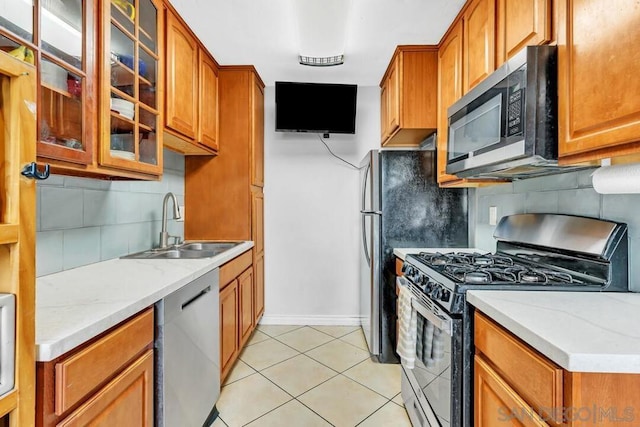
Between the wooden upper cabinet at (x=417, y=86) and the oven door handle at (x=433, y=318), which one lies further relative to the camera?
the wooden upper cabinet at (x=417, y=86)

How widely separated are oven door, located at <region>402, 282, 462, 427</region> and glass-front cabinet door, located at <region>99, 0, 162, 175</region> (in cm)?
151

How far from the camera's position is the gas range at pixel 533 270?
123 centimetres

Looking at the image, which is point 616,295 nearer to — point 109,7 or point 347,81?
point 109,7

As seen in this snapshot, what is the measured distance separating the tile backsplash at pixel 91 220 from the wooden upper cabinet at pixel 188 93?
0.40m

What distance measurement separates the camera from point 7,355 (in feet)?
2.01

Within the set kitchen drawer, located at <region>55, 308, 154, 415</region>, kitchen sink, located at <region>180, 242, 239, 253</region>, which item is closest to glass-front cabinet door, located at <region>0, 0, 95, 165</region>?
kitchen drawer, located at <region>55, 308, 154, 415</region>

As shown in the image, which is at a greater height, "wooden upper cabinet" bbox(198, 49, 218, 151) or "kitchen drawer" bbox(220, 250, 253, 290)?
"wooden upper cabinet" bbox(198, 49, 218, 151)

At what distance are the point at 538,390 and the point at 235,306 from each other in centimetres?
186

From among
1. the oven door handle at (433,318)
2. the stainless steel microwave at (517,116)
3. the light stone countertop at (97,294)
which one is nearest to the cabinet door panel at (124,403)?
the light stone countertop at (97,294)

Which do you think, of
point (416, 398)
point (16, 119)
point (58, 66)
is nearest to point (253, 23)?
point (58, 66)

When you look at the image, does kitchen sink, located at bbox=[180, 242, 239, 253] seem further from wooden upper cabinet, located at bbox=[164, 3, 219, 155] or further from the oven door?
the oven door

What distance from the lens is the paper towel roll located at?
1047 millimetres

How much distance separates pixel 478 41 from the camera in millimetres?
1729

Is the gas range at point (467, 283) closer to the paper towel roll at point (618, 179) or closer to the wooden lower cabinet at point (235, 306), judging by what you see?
the paper towel roll at point (618, 179)
